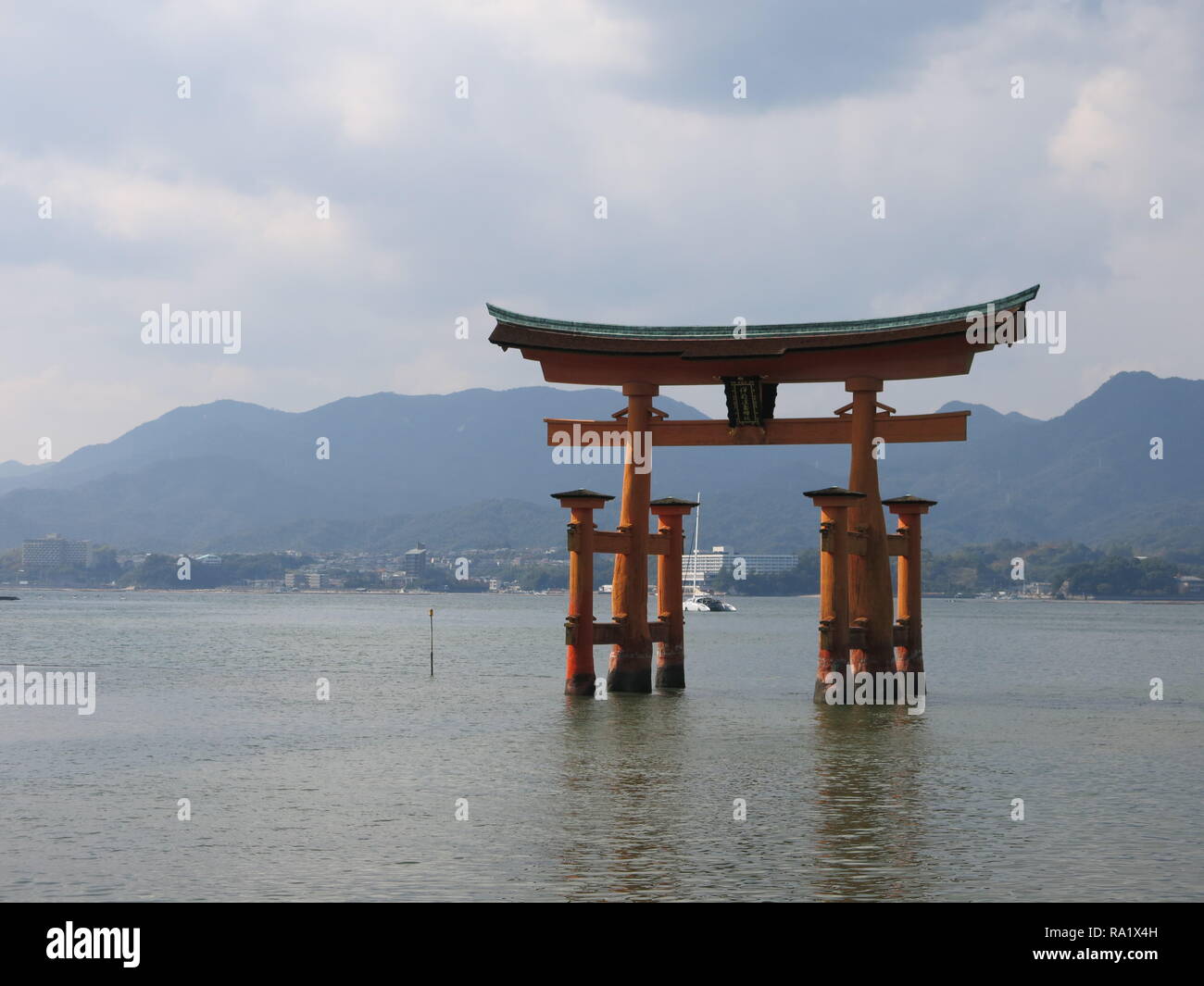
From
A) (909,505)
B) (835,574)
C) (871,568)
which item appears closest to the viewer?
(835,574)

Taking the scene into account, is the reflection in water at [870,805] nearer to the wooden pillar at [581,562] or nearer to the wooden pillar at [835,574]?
the wooden pillar at [835,574]

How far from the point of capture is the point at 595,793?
63.9 feet

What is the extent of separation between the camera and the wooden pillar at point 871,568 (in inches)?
1174

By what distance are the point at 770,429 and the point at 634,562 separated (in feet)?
14.7

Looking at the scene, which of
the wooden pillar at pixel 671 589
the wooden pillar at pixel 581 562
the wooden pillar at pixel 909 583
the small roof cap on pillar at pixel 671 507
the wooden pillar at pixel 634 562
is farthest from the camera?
the small roof cap on pillar at pixel 671 507

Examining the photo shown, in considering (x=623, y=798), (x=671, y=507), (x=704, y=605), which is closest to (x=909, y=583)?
(x=671, y=507)

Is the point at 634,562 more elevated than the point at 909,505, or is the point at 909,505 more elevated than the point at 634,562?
the point at 909,505

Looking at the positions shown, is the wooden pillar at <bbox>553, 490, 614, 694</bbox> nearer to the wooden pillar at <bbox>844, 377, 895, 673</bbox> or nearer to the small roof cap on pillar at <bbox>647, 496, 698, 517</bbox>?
the small roof cap on pillar at <bbox>647, 496, 698, 517</bbox>

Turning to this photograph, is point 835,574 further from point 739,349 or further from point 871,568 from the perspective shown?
point 739,349

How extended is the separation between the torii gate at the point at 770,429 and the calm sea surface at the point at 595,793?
1955 mm

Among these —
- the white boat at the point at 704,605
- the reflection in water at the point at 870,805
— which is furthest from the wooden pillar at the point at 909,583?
the white boat at the point at 704,605

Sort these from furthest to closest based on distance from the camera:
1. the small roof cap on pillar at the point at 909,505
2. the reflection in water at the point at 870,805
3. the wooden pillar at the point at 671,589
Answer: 1. the wooden pillar at the point at 671,589
2. the small roof cap on pillar at the point at 909,505
3. the reflection in water at the point at 870,805

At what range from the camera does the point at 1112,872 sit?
46.4ft

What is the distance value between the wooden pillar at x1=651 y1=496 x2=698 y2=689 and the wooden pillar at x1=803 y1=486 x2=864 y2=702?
508cm
